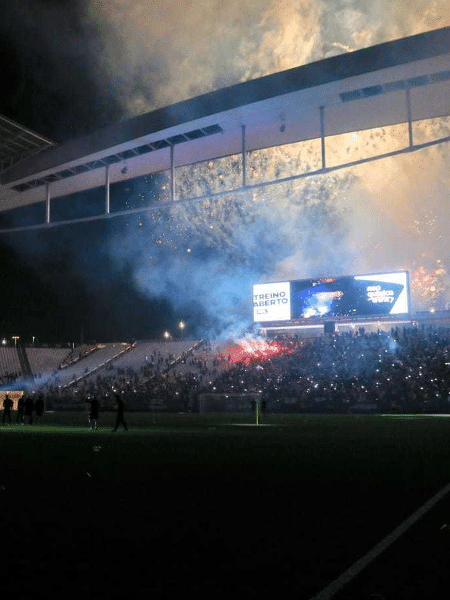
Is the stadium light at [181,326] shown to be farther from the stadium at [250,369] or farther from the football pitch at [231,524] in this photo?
the football pitch at [231,524]

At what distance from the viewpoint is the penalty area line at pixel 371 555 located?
184 inches

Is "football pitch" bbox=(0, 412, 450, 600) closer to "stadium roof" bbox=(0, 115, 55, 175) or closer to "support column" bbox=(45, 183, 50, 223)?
"stadium roof" bbox=(0, 115, 55, 175)

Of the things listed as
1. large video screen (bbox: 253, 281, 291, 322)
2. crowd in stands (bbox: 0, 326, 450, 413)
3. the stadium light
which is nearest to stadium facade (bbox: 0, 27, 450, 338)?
crowd in stands (bbox: 0, 326, 450, 413)

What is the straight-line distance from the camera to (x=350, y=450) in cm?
1662

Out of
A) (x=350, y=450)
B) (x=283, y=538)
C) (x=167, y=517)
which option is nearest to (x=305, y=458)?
(x=350, y=450)

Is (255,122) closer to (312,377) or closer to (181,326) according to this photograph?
(312,377)

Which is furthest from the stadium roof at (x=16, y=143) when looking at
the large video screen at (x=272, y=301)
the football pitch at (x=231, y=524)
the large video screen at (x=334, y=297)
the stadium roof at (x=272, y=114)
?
the large video screen at (x=272, y=301)

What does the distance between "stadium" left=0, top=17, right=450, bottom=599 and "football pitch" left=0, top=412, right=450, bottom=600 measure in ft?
0.13

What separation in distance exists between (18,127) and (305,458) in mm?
12394

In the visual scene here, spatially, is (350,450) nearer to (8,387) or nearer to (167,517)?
(167,517)

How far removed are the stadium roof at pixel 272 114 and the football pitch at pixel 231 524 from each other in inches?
344

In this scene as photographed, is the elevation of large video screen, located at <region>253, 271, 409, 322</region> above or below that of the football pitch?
above

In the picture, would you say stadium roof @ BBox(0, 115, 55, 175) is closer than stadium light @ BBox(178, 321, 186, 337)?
Yes

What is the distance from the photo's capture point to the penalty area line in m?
4.66
